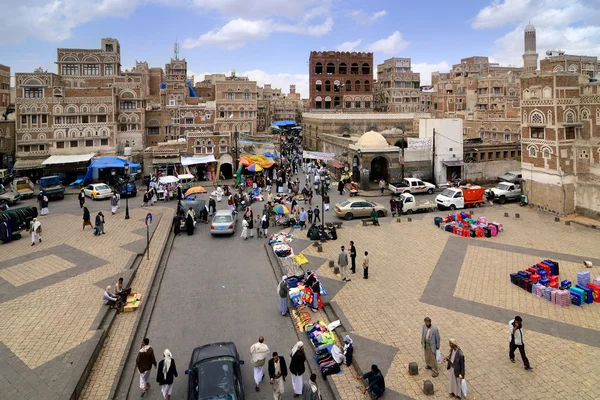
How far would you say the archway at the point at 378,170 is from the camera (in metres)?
38.2

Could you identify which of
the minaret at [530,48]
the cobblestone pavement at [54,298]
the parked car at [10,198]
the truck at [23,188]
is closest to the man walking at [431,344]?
the cobblestone pavement at [54,298]

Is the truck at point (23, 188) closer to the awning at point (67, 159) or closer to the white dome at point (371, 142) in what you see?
the awning at point (67, 159)

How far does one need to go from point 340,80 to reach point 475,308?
208 feet

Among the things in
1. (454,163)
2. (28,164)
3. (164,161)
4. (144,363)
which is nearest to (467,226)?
(454,163)

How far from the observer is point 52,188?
32.3m

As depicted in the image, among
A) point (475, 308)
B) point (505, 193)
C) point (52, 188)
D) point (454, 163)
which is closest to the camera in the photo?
point (475, 308)

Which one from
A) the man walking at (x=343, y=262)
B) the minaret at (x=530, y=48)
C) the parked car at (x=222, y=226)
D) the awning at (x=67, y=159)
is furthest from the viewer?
the minaret at (x=530, y=48)

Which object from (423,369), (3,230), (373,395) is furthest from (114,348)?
(3,230)

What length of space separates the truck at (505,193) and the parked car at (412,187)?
4.91 m

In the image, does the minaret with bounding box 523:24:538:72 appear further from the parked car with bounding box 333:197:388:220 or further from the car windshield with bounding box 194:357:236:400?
the car windshield with bounding box 194:357:236:400

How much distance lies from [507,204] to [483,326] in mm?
20648

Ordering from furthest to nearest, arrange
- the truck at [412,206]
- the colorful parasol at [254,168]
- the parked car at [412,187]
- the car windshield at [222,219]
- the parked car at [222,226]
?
1. the colorful parasol at [254,168]
2. the parked car at [412,187]
3. the truck at [412,206]
4. the car windshield at [222,219]
5. the parked car at [222,226]

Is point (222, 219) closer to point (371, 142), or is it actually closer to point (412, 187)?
point (412, 187)

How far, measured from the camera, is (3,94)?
179 ft
